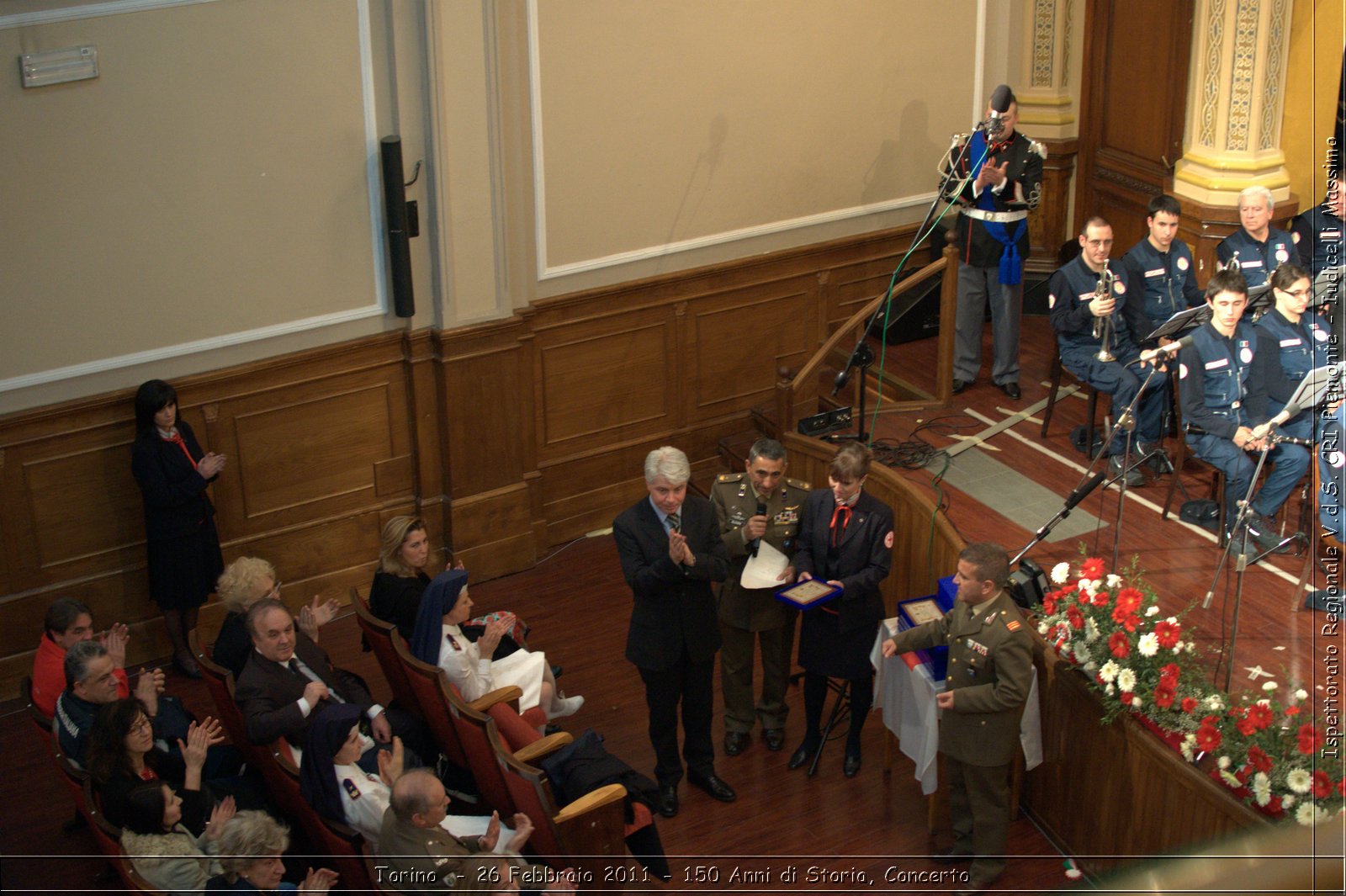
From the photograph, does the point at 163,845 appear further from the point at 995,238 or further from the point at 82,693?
the point at 995,238

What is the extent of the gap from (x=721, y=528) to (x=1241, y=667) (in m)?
2.08

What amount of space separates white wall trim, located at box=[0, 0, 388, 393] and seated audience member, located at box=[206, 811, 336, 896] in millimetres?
2685

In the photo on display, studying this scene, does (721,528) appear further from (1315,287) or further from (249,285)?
(1315,287)

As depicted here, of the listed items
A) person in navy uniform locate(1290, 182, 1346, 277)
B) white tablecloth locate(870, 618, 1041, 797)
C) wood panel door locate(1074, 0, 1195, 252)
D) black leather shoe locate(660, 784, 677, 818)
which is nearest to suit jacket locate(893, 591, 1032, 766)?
white tablecloth locate(870, 618, 1041, 797)

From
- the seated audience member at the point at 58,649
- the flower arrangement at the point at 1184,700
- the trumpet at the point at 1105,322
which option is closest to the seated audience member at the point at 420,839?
the seated audience member at the point at 58,649

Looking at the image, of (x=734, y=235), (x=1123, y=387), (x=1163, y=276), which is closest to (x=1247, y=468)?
(x=1123, y=387)

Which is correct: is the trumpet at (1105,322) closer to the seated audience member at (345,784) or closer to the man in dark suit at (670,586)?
the man in dark suit at (670,586)

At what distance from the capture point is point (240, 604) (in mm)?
5312

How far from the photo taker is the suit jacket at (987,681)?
481cm

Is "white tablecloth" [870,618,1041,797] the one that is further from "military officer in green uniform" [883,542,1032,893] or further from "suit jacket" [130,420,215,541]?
"suit jacket" [130,420,215,541]

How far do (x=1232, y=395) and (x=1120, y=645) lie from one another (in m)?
1.69

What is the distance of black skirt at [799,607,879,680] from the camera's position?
551 centimetres

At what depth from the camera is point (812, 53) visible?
7.84 metres

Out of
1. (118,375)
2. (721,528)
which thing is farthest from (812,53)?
(118,375)
